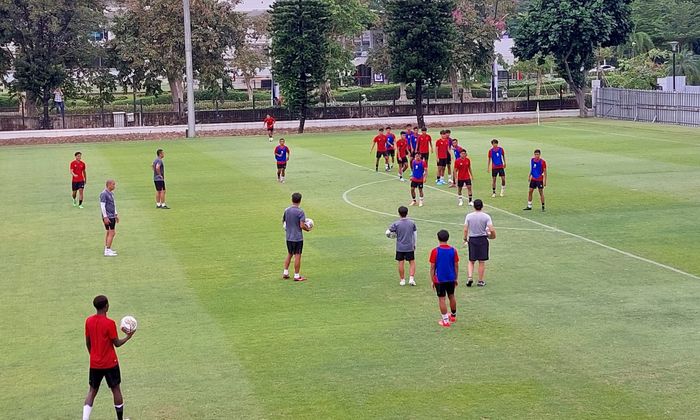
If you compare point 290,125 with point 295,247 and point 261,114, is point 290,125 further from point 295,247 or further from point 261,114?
point 295,247

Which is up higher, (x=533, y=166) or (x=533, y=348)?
(x=533, y=166)

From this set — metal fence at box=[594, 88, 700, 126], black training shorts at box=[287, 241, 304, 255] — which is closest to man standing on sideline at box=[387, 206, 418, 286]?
black training shorts at box=[287, 241, 304, 255]

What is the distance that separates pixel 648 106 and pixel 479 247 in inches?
1796

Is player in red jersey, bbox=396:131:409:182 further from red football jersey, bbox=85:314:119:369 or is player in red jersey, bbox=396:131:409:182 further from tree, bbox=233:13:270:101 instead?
tree, bbox=233:13:270:101

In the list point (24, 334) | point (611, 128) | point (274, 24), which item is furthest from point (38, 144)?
point (24, 334)

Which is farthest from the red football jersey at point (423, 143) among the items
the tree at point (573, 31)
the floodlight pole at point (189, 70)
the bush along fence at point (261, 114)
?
the bush along fence at point (261, 114)

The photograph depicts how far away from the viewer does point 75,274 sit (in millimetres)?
21969

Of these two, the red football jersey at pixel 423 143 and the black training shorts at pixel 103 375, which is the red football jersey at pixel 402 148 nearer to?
the red football jersey at pixel 423 143

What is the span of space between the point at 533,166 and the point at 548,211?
1436 millimetres

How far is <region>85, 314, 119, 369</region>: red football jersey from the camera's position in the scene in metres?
12.5

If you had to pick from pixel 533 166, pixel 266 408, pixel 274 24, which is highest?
pixel 274 24

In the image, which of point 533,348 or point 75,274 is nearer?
point 533,348

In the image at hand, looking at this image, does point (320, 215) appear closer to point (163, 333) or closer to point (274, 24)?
point (163, 333)

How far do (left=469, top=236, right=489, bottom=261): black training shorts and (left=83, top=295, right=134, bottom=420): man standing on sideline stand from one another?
8.78 m
